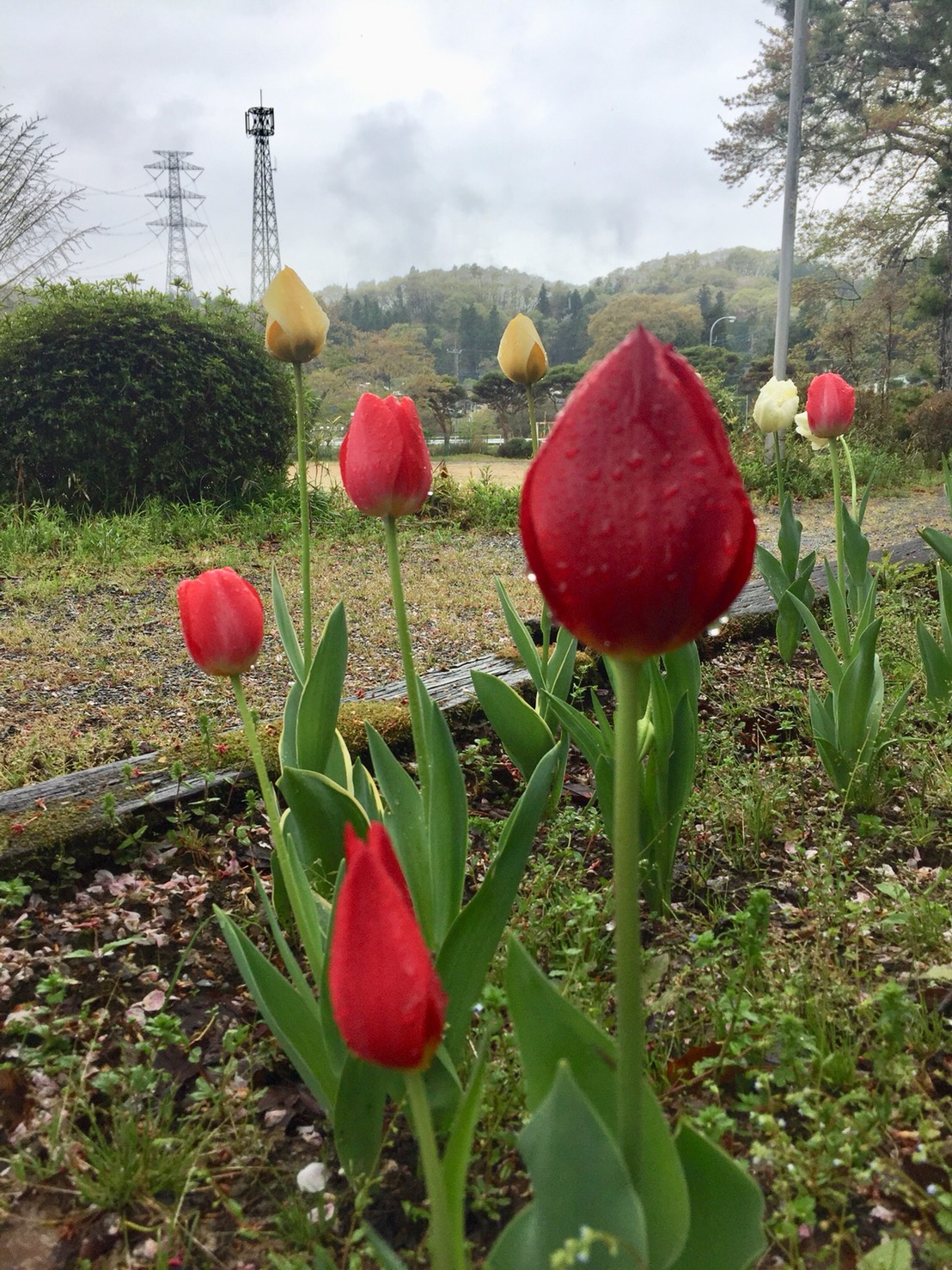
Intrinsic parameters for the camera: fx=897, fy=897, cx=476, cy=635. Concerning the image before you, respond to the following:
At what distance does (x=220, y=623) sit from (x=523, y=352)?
1.07 metres

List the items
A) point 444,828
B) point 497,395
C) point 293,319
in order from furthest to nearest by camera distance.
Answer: point 497,395, point 293,319, point 444,828

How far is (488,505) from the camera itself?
749 centimetres

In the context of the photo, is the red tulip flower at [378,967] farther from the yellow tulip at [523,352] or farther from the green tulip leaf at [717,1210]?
the yellow tulip at [523,352]

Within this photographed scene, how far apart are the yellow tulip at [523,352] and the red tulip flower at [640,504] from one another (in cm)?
139

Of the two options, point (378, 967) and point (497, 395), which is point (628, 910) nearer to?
point (378, 967)

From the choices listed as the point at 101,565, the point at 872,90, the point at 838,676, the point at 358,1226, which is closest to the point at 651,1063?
the point at 358,1226

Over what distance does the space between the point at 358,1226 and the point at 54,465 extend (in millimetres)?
6918

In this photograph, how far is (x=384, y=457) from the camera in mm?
1273

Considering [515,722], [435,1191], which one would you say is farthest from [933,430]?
[435,1191]

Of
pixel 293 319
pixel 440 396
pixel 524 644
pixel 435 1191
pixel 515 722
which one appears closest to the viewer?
pixel 435 1191

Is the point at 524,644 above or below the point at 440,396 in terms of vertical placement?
below

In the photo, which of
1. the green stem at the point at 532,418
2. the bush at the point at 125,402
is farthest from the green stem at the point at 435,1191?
the bush at the point at 125,402

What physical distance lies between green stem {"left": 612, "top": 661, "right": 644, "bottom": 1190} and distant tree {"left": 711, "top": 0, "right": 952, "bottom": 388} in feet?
64.4

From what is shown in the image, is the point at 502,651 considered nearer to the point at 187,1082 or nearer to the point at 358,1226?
the point at 187,1082
